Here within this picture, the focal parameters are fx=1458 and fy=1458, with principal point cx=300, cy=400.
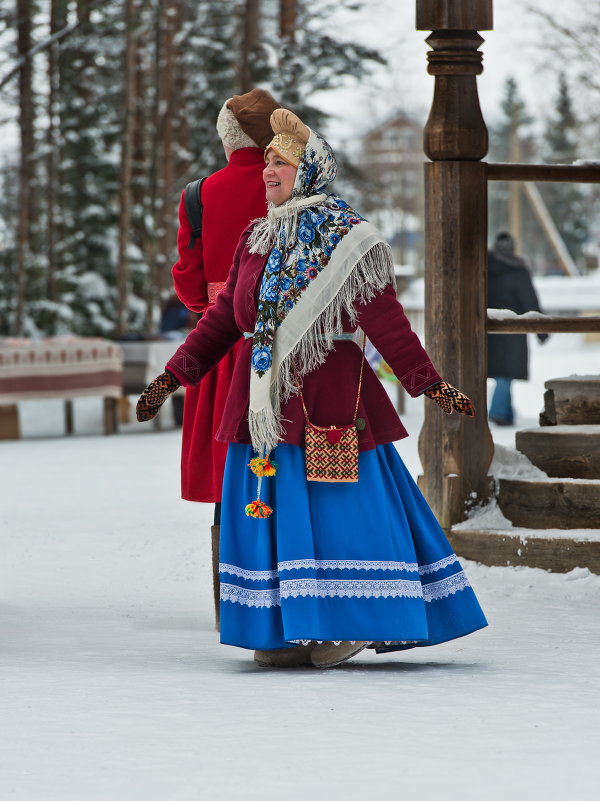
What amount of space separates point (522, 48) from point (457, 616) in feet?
77.3

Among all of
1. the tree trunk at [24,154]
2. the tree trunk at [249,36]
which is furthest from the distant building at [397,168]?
the tree trunk at [24,154]

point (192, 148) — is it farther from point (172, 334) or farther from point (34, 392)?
point (34, 392)

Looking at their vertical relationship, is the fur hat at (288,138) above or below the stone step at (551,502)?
above

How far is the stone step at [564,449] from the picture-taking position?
631 cm

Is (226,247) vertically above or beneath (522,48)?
beneath

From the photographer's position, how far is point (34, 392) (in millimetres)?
13828

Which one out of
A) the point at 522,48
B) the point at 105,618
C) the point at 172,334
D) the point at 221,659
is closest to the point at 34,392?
the point at 172,334

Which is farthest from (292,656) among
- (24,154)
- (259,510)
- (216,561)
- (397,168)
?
(397,168)

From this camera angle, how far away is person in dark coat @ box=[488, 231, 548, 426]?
40.5ft

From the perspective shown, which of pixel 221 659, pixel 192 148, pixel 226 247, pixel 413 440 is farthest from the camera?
pixel 192 148

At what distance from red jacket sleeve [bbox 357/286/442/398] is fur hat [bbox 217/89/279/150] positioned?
1003 mm

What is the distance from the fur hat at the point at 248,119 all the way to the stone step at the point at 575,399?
84.4 inches

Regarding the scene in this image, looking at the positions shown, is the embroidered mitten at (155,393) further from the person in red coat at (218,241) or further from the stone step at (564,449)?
the stone step at (564,449)

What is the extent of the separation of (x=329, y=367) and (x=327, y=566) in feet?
1.95
